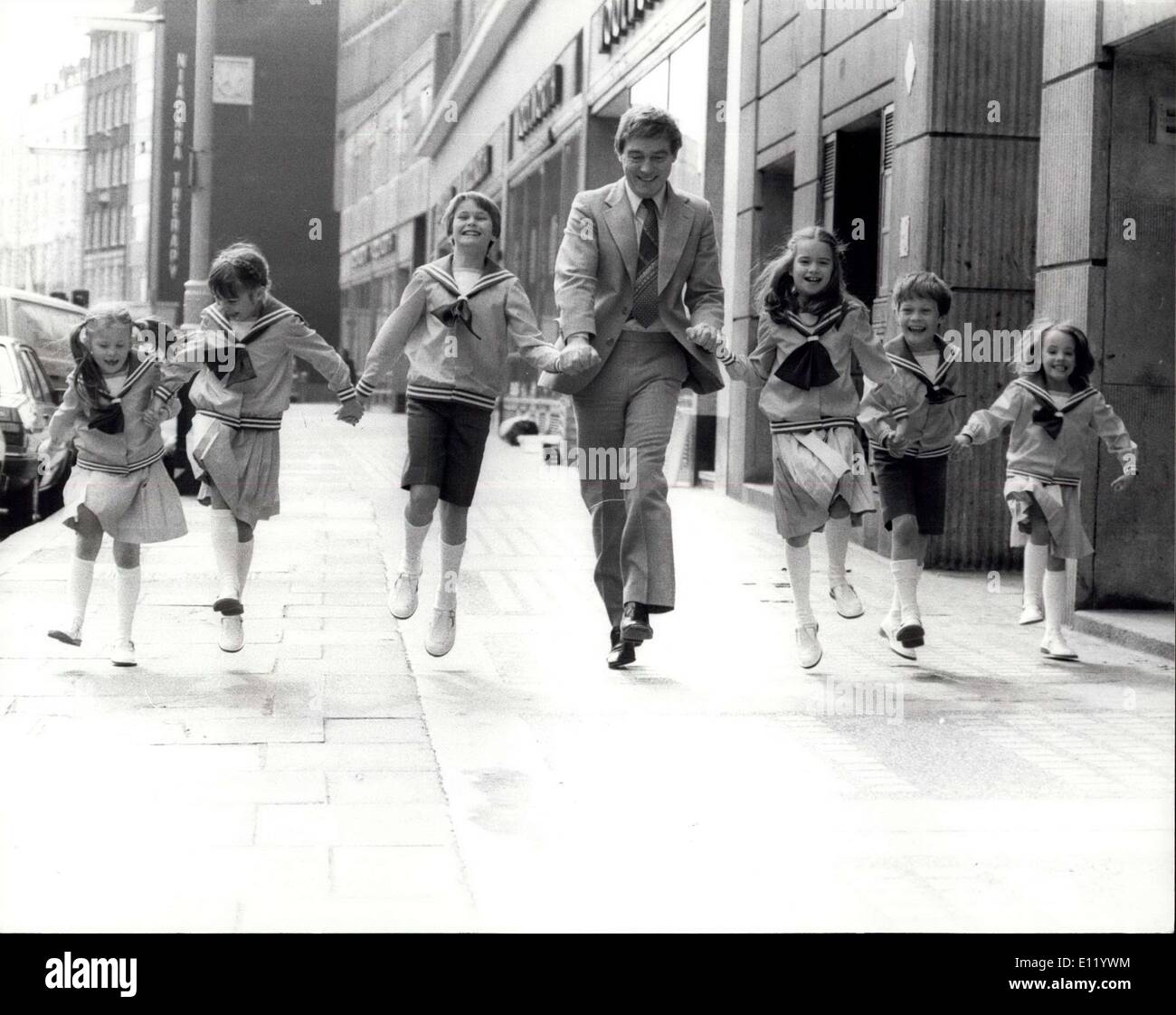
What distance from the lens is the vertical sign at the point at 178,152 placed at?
5266 mm

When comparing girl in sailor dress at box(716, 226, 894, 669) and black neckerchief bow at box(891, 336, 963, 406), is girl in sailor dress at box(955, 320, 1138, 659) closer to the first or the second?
black neckerchief bow at box(891, 336, 963, 406)

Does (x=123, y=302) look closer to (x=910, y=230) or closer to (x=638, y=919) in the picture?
(x=638, y=919)

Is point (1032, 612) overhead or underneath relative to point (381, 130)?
underneath

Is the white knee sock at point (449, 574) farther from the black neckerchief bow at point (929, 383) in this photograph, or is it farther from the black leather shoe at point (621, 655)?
the black neckerchief bow at point (929, 383)

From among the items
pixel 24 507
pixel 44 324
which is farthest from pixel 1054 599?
pixel 24 507

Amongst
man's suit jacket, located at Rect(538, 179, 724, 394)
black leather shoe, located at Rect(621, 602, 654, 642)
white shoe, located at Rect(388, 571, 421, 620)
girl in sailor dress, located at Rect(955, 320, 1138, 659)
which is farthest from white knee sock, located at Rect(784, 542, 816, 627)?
white shoe, located at Rect(388, 571, 421, 620)

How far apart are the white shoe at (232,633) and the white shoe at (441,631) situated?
0.62 meters

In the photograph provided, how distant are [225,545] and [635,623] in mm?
1367

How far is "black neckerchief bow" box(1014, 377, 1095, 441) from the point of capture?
6.27 m

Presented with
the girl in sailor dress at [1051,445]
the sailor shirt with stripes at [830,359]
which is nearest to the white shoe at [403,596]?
the sailor shirt with stripes at [830,359]

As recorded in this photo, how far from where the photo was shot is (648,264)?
5707 mm

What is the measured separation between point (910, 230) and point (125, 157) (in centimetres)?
414

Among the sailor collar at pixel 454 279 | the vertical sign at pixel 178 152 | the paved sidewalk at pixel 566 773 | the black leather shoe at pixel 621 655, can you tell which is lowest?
the paved sidewalk at pixel 566 773

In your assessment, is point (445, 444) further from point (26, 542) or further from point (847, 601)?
point (26, 542)
